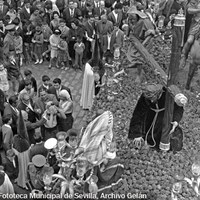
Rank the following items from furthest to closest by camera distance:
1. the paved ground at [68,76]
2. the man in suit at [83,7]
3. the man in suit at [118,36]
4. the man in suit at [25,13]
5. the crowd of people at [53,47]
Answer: the man in suit at [83,7], the man in suit at [25,13], the man in suit at [118,36], the paved ground at [68,76], the crowd of people at [53,47]

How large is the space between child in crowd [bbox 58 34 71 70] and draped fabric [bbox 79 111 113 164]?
700 cm

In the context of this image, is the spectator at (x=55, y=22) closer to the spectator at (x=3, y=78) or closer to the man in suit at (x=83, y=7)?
the man in suit at (x=83, y=7)

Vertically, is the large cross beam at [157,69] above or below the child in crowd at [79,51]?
above

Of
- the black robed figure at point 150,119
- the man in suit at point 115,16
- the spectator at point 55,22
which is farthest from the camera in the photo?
the man in suit at point 115,16

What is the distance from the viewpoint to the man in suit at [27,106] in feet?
31.1

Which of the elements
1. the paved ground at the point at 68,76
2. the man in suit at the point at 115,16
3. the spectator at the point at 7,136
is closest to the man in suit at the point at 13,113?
the spectator at the point at 7,136

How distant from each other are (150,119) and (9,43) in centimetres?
635

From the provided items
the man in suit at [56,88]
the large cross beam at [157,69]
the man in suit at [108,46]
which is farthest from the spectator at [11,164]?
the man in suit at [108,46]

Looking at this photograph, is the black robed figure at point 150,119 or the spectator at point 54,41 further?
the spectator at point 54,41

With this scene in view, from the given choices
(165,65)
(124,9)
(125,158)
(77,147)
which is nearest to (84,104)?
(165,65)

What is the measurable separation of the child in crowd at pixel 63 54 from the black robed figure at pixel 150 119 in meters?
6.30

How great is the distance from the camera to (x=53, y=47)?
1390 cm

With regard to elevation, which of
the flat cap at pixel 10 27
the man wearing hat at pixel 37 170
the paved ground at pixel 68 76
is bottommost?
the paved ground at pixel 68 76

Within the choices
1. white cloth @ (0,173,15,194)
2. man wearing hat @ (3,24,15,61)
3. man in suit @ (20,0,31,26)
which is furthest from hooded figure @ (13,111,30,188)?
man in suit @ (20,0,31,26)
